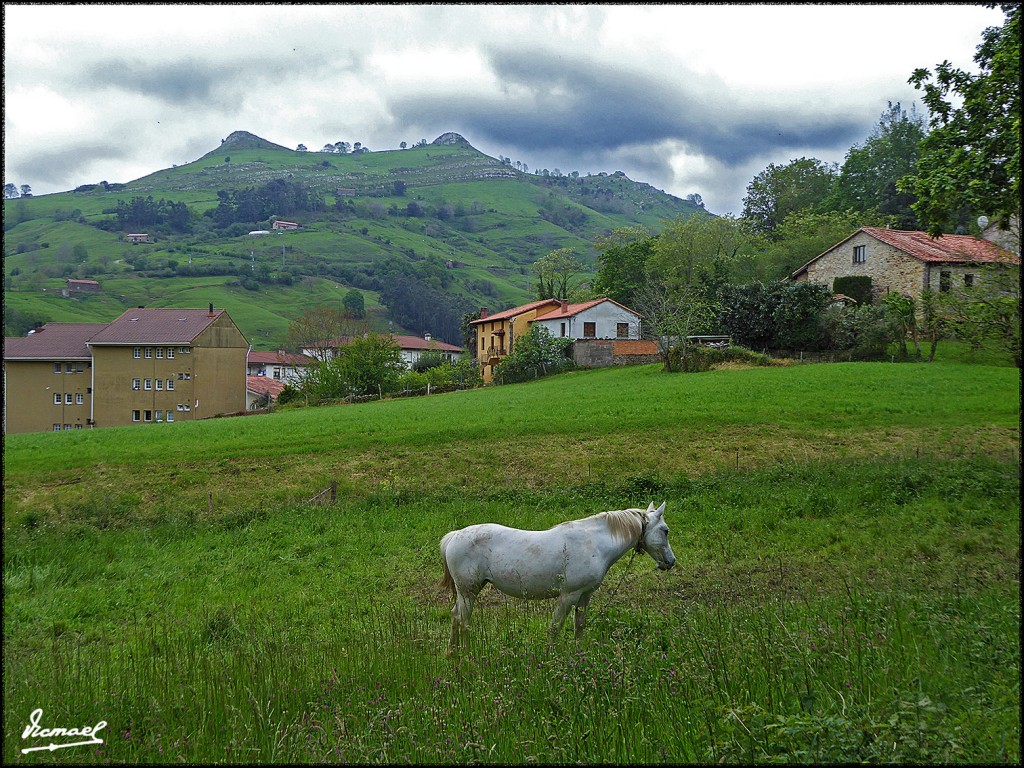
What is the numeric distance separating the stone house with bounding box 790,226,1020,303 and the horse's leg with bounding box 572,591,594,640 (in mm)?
46963

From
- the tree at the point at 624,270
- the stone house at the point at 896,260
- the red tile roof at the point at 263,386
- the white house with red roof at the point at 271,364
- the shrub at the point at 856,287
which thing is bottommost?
the red tile roof at the point at 263,386

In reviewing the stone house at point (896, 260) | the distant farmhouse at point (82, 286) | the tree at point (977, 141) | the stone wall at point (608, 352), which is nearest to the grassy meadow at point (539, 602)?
the tree at point (977, 141)

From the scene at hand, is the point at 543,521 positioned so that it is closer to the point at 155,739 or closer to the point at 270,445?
the point at 155,739

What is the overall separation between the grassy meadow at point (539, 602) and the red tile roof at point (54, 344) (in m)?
51.5

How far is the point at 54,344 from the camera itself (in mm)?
76875

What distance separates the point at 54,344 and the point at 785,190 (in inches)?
4055

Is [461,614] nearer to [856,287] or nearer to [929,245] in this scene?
[929,245]

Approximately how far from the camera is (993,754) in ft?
13.8

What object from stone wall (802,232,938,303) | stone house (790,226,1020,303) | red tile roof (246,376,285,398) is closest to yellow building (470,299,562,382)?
red tile roof (246,376,285,398)

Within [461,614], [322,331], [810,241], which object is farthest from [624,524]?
[322,331]

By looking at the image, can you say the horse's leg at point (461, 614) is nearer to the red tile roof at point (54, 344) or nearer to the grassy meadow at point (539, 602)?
the grassy meadow at point (539, 602)

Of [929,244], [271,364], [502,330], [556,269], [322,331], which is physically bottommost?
[271,364]

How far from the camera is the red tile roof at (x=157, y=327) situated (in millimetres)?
74625

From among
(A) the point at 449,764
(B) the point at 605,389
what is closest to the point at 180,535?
(A) the point at 449,764
